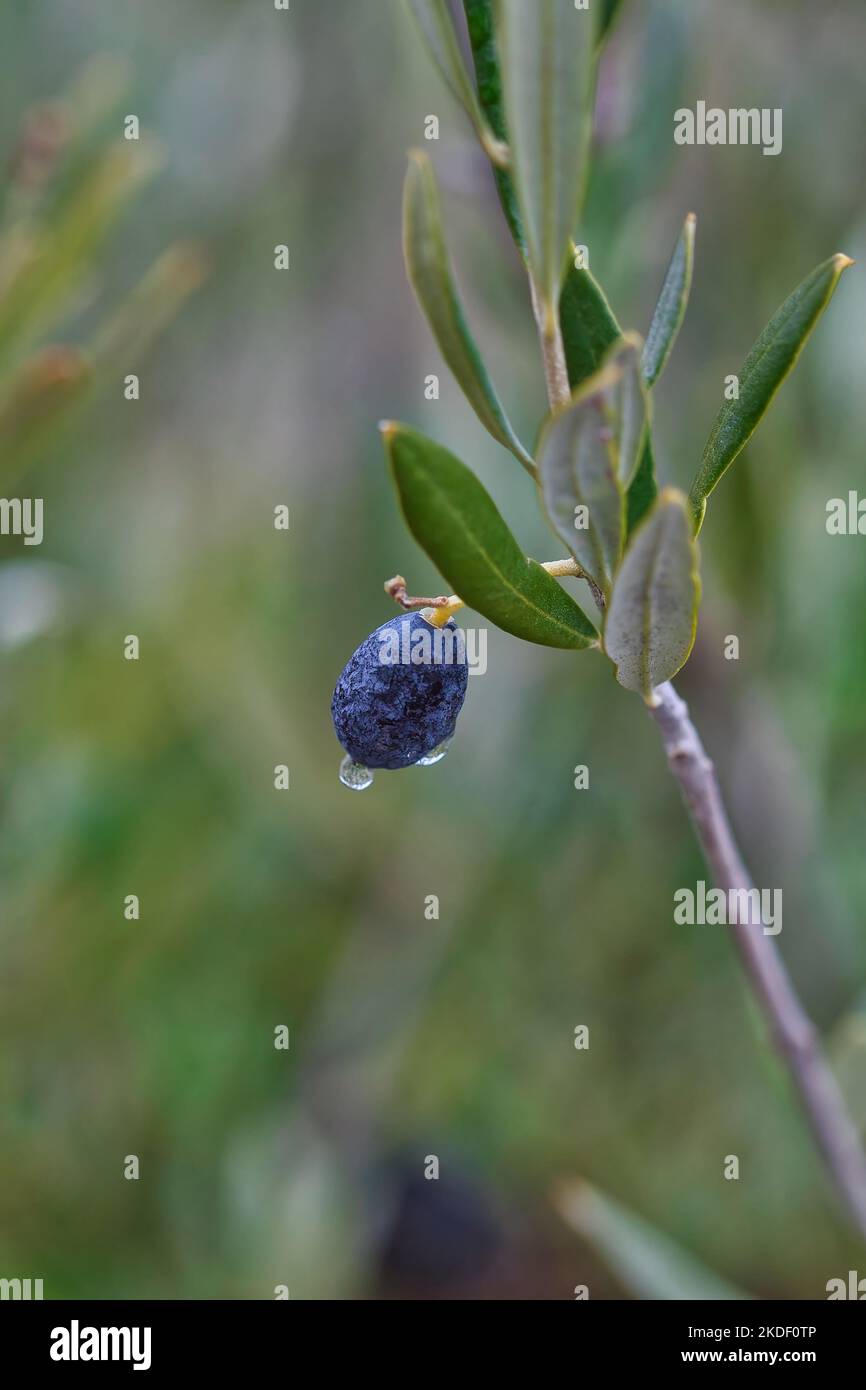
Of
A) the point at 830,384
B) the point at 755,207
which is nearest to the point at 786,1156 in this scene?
the point at 830,384

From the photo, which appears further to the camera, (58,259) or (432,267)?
(58,259)

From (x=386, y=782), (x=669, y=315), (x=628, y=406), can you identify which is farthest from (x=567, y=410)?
(x=386, y=782)

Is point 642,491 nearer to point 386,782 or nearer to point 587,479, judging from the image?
point 587,479

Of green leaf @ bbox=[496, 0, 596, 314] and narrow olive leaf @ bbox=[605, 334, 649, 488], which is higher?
green leaf @ bbox=[496, 0, 596, 314]

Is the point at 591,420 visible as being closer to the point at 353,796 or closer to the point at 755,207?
the point at 755,207

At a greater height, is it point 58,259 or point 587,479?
point 58,259

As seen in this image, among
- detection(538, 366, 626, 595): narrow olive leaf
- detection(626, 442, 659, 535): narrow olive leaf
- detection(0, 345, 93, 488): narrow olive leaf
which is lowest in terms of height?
detection(538, 366, 626, 595): narrow olive leaf

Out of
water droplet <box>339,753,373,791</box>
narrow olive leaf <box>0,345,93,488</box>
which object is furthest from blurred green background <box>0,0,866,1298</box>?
water droplet <box>339,753,373,791</box>

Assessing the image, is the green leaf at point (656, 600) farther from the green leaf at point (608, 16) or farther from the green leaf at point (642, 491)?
the green leaf at point (608, 16)

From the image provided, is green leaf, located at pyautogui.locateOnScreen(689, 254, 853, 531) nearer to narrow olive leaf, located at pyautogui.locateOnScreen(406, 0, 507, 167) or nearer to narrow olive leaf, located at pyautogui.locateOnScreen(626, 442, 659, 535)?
narrow olive leaf, located at pyautogui.locateOnScreen(626, 442, 659, 535)
